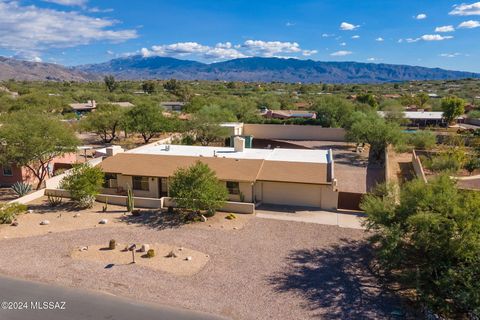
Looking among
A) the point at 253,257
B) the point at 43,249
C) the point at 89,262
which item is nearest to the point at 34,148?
the point at 43,249

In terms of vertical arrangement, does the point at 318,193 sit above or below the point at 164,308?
above

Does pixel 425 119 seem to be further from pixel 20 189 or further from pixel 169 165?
pixel 20 189

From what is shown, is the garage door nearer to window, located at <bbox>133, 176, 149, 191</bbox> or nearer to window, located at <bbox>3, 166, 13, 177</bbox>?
window, located at <bbox>133, 176, 149, 191</bbox>

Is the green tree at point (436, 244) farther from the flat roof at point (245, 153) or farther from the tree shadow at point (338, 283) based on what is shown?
the flat roof at point (245, 153)

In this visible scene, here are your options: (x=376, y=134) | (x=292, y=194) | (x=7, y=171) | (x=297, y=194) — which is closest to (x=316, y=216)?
(x=297, y=194)

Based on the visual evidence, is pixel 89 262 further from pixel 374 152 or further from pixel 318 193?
pixel 374 152
